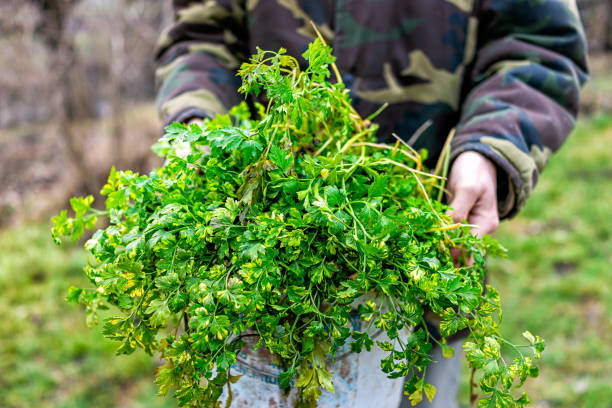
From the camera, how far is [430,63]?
1.76 meters

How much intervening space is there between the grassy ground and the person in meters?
1.57

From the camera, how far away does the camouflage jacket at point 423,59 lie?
1.59 meters

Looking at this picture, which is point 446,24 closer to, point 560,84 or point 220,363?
point 560,84

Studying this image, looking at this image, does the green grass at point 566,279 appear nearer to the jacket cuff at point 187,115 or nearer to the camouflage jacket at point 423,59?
the camouflage jacket at point 423,59

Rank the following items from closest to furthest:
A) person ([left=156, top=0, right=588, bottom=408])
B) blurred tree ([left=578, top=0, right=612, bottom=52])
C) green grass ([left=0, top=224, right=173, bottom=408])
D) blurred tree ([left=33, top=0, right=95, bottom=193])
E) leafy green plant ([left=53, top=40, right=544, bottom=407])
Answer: leafy green plant ([left=53, top=40, right=544, bottom=407]) → person ([left=156, top=0, right=588, bottom=408]) → green grass ([left=0, top=224, right=173, bottom=408]) → blurred tree ([left=33, top=0, right=95, bottom=193]) → blurred tree ([left=578, top=0, right=612, bottom=52])

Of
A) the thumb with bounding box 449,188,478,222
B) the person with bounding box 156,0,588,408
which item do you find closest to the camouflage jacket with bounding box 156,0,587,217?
the person with bounding box 156,0,588,408

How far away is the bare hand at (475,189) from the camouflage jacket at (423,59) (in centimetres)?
14

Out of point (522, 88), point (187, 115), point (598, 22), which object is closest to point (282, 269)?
point (187, 115)

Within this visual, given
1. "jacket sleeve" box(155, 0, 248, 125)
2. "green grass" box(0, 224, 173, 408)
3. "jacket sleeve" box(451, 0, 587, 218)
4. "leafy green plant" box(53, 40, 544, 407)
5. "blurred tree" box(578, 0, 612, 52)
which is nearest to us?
"leafy green plant" box(53, 40, 544, 407)

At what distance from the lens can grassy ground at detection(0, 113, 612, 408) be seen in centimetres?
290

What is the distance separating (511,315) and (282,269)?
292 cm

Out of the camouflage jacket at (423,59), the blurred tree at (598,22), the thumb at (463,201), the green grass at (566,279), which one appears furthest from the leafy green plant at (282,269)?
the blurred tree at (598,22)

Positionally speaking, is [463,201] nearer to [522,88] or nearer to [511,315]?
[522,88]

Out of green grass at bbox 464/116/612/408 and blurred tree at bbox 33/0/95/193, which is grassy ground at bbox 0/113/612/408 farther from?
blurred tree at bbox 33/0/95/193
